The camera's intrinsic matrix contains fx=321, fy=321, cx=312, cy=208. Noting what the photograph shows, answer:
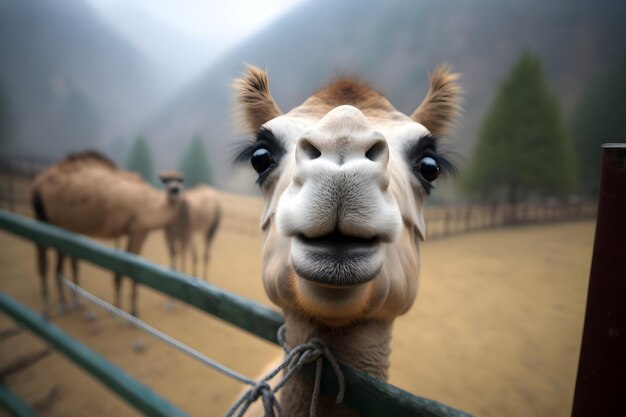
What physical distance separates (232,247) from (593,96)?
34.2m

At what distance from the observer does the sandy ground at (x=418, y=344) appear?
4.24 metres

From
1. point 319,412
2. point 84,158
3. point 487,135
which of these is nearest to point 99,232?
point 84,158

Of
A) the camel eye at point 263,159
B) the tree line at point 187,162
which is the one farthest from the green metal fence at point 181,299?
the tree line at point 187,162

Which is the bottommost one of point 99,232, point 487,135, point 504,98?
point 99,232

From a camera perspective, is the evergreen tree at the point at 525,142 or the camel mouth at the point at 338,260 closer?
the camel mouth at the point at 338,260

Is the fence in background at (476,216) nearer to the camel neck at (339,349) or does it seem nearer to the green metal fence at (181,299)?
the green metal fence at (181,299)

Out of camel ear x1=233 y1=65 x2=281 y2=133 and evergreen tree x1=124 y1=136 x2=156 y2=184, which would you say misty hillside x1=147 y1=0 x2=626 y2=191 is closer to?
evergreen tree x1=124 y1=136 x2=156 y2=184

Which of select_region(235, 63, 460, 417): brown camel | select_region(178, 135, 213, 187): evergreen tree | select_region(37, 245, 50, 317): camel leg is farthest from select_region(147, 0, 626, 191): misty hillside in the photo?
select_region(235, 63, 460, 417): brown camel

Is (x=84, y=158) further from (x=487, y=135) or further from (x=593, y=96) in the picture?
(x=593, y=96)

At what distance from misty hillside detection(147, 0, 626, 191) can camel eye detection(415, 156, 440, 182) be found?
4883cm

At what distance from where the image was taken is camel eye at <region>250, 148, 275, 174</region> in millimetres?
1372

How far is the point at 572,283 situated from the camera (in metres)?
9.05

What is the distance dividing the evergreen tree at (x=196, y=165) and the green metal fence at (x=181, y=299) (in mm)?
33659

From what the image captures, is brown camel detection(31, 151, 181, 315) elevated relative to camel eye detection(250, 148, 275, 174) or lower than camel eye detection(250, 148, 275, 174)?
lower
